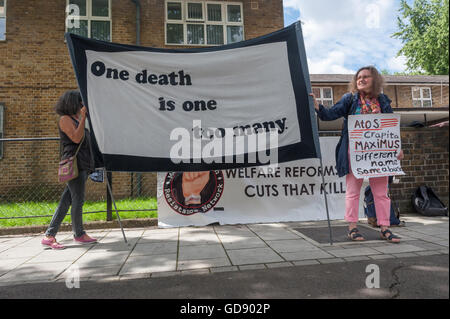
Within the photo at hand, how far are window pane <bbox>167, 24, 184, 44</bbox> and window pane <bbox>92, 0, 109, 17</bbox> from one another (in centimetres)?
220

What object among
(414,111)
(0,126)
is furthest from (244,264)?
(414,111)

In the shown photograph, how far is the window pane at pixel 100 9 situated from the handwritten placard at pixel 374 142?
9686 millimetres

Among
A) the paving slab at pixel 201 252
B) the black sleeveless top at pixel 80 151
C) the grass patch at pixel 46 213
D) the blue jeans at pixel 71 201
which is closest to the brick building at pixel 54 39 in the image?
the grass patch at pixel 46 213

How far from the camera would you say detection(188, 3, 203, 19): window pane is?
1063cm

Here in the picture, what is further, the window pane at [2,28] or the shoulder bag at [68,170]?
the window pane at [2,28]

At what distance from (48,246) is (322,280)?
11.5ft

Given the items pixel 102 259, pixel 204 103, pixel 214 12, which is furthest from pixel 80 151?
pixel 214 12

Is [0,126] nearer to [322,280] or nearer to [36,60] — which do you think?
[36,60]

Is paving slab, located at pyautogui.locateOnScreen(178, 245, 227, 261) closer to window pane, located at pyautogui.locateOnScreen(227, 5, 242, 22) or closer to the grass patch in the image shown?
the grass patch

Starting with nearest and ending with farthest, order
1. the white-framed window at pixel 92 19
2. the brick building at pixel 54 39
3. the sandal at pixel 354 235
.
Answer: the sandal at pixel 354 235 → the brick building at pixel 54 39 → the white-framed window at pixel 92 19

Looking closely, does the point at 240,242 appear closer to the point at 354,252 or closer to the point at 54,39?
the point at 354,252

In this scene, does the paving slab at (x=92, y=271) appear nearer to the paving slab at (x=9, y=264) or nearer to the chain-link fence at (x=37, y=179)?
the paving slab at (x=9, y=264)

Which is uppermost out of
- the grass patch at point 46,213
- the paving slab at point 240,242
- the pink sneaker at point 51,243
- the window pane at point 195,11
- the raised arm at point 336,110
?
the window pane at point 195,11

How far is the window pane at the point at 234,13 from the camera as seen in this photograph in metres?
10.7
